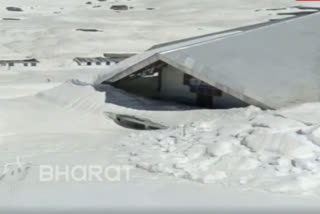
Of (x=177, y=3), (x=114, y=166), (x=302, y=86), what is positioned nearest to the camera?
(x=114, y=166)

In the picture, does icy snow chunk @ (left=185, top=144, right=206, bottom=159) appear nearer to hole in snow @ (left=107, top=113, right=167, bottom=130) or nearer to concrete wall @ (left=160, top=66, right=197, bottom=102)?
hole in snow @ (left=107, top=113, right=167, bottom=130)

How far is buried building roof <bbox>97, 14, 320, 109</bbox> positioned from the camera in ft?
34.7

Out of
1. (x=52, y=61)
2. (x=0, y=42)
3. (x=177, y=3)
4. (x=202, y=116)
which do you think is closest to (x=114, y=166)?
(x=202, y=116)

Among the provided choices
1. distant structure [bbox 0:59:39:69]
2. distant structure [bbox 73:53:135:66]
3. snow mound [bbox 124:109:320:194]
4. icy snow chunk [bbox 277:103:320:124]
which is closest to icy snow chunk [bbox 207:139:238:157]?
snow mound [bbox 124:109:320:194]

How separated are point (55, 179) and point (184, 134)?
248 centimetres

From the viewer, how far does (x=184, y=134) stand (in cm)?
966

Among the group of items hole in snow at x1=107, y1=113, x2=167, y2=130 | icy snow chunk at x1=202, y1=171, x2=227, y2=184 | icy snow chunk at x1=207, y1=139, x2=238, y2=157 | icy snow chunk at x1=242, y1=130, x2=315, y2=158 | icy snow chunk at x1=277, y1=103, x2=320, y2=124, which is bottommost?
hole in snow at x1=107, y1=113, x2=167, y2=130

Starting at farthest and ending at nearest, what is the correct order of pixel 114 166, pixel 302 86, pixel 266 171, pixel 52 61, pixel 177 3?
pixel 177 3 → pixel 52 61 → pixel 302 86 → pixel 114 166 → pixel 266 171

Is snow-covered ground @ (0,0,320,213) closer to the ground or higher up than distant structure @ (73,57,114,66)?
higher up

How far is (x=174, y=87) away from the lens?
1303 cm

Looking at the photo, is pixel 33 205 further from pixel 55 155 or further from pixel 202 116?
pixel 202 116

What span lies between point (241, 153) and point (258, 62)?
3.42 metres

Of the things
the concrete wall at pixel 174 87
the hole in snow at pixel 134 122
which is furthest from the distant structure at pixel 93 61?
the hole in snow at pixel 134 122

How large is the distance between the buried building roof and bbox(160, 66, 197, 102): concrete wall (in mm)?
685
